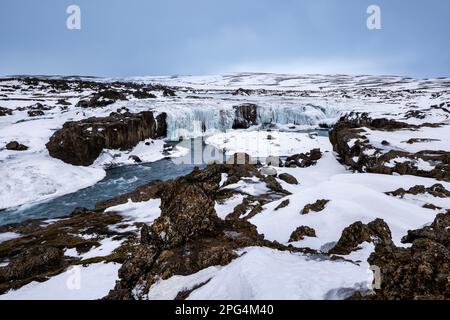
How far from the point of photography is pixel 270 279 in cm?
690

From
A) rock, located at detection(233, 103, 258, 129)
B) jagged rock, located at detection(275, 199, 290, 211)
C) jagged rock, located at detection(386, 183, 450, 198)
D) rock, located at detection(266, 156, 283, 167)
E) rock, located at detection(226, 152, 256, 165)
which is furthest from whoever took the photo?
rock, located at detection(233, 103, 258, 129)

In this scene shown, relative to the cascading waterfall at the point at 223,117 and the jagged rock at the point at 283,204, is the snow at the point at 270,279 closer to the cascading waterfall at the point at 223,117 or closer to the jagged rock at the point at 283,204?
the jagged rock at the point at 283,204

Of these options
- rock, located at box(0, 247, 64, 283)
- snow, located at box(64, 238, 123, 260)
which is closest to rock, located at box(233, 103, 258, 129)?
snow, located at box(64, 238, 123, 260)

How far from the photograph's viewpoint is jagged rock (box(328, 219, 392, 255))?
10.4 meters

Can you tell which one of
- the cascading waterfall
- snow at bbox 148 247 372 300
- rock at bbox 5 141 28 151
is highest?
the cascading waterfall

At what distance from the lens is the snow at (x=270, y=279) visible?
21.2 feet

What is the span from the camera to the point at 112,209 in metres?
A: 22.1

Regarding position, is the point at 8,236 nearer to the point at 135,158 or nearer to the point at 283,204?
the point at 283,204

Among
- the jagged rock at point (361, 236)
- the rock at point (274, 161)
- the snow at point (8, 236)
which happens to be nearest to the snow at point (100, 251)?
the snow at point (8, 236)

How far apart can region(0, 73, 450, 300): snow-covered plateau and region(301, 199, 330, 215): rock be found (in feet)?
0.15

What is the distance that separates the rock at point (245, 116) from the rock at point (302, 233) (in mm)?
48665

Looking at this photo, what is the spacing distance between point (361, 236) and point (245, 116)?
52.6 m

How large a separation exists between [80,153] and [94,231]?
1954 centimetres

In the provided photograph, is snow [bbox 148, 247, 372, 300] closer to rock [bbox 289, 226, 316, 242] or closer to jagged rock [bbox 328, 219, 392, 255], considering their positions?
jagged rock [bbox 328, 219, 392, 255]
